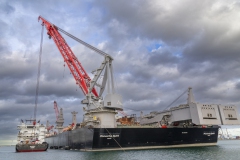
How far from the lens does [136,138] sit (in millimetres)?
42844

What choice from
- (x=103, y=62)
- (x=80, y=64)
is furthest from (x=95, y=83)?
(x=80, y=64)

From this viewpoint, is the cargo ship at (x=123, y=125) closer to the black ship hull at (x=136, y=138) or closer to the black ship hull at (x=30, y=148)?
the black ship hull at (x=136, y=138)

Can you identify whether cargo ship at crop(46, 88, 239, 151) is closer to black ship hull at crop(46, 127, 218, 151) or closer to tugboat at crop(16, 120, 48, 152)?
black ship hull at crop(46, 127, 218, 151)

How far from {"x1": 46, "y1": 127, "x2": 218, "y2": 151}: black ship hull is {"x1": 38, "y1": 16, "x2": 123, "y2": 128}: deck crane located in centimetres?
269

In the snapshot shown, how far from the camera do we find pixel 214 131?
50.4 m

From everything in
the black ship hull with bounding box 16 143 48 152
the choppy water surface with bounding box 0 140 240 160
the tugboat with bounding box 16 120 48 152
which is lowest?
the choppy water surface with bounding box 0 140 240 160

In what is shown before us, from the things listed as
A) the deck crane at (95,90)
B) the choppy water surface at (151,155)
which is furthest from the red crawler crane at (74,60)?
the choppy water surface at (151,155)

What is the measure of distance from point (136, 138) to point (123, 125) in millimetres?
4870

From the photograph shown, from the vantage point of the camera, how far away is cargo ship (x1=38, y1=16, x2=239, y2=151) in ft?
134

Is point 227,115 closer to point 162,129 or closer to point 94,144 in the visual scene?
point 162,129

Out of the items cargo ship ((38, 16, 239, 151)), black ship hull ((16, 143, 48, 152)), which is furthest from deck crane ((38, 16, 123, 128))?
black ship hull ((16, 143, 48, 152))

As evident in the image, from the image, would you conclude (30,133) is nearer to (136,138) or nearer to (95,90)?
(95,90)

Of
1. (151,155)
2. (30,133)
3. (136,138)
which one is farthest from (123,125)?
(30,133)

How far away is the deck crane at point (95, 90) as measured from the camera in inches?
1684
